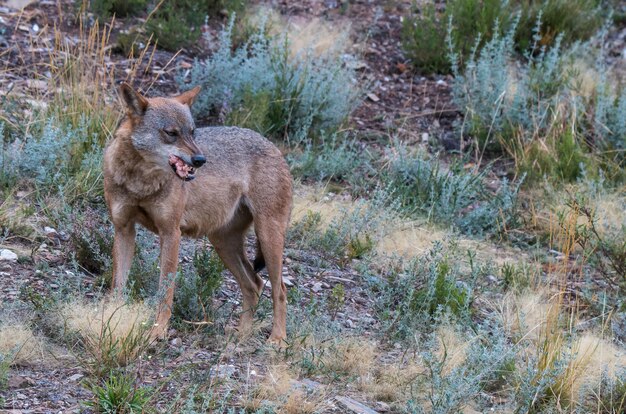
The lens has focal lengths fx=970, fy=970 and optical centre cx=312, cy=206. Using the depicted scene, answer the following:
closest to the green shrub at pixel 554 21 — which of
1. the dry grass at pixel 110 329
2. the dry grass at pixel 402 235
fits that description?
the dry grass at pixel 402 235

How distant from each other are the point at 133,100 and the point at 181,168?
1.85 feet

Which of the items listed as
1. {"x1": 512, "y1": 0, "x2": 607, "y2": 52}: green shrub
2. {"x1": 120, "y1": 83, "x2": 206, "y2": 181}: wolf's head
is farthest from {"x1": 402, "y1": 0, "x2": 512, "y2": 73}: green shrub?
{"x1": 120, "y1": 83, "x2": 206, "y2": 181}: wolf's head

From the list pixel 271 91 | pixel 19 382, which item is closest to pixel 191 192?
pixel 19 382

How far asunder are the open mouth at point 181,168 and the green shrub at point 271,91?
379 centimetres

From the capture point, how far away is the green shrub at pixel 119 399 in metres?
5.00

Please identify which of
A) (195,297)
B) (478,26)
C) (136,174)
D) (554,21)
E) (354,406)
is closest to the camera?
(354,406)

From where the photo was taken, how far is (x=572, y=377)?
623 centimetres

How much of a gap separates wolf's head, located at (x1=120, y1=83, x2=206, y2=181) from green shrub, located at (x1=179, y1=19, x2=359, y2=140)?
362cm

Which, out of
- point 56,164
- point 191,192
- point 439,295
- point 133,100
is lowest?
point 439,295

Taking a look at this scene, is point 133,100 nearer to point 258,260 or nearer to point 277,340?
point 258,260

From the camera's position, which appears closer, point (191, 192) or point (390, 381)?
point (390, 381)

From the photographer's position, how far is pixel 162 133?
625 cm

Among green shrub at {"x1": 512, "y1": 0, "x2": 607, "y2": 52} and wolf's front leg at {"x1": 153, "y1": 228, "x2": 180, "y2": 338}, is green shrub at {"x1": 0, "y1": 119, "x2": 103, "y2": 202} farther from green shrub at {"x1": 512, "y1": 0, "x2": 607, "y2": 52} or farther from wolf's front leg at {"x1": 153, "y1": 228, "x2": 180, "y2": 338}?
green shrub at {"x1": 512, "y1": 0, "x2": 607, "y2": 52}

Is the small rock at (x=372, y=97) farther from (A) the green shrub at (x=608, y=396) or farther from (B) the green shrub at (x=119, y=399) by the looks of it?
(B) the green shrub at (x=119, y=399)
